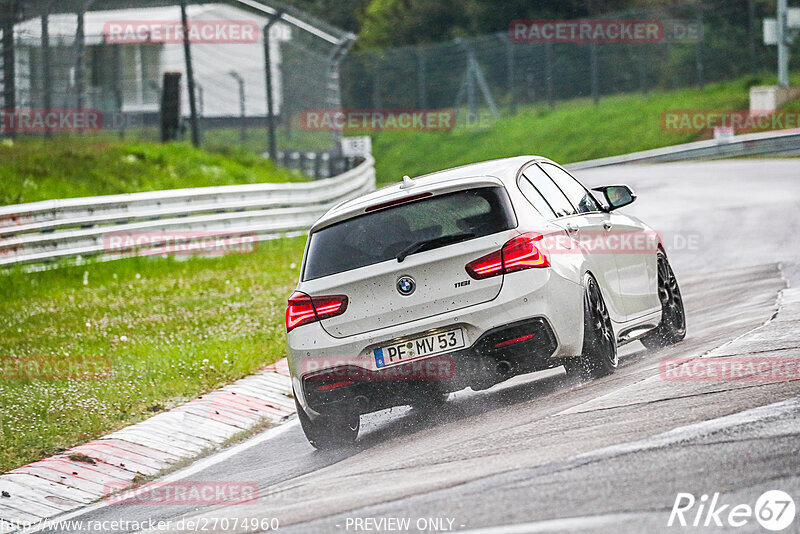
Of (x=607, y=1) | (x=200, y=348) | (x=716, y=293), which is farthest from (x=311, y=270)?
(x=607, y=1)

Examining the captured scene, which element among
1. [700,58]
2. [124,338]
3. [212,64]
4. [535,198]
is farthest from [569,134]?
[535,198]

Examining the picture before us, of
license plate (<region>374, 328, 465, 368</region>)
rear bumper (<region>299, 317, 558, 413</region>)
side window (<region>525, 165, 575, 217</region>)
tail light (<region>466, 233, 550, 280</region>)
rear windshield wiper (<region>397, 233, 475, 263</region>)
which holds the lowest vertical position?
rear bumper (<region>299, 317, 558, 413</region>)

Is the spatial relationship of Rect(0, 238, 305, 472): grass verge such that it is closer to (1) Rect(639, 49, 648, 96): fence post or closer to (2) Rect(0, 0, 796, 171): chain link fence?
(2) Rect(0, 0, 796, 171): chain link fence

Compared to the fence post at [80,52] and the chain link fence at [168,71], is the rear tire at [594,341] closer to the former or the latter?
A: the chain link fence at [168,71]

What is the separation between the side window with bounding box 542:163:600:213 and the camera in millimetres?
9132

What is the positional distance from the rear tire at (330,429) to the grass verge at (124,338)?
1.85m

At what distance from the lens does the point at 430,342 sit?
7.52 metres

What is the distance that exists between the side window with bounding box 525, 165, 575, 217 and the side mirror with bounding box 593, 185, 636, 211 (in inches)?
26.7

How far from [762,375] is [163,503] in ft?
11.5

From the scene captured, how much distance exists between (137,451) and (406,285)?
2.31m

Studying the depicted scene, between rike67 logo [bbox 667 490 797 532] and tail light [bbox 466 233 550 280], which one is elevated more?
tail light [bbox 466 233 550 280]

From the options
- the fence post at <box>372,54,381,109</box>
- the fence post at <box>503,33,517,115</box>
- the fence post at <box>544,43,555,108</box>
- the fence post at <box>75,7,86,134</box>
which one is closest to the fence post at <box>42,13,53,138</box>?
the fence post at <box>75,7,86,134</box>

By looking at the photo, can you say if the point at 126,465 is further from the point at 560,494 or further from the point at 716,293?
the point at 716,293

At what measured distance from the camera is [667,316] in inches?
391
